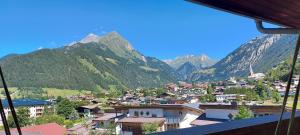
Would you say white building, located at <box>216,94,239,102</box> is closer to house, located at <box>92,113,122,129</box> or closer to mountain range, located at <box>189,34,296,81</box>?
house, located at <box>92,113,122,129</box>

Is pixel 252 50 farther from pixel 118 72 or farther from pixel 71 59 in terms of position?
pixel 118 72

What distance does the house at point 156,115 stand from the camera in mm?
6461

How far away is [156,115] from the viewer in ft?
24.3

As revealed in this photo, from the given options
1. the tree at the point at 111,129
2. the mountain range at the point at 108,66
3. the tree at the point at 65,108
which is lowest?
the tree at the point at 111,129

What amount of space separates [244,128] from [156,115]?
5.98 m

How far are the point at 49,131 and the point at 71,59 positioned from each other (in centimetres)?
2049

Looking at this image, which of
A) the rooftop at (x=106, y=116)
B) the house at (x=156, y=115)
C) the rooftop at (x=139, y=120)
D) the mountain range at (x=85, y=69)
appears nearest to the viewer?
the house at (x=156, y=115)

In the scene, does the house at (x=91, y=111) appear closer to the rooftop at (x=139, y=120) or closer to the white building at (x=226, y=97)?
the rooftop at (x=139, y=120)

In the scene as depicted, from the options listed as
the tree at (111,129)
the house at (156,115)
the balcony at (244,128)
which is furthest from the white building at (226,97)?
the balcony at (244,128)

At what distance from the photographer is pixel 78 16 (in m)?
40.8

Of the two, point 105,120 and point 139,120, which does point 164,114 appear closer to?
point 139,120

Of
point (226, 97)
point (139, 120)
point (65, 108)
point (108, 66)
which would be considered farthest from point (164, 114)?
point (108, 66)

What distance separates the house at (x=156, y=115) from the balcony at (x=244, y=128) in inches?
174

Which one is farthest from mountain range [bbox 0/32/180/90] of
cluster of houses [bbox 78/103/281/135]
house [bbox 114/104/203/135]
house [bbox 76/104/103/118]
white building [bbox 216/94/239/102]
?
white building [bbox 216/94/239/102]
